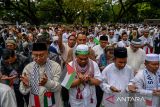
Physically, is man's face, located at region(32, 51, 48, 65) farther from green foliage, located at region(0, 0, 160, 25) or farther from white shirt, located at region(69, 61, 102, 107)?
green foliage, located at region(0, 0, 160, 25)

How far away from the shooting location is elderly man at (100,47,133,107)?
5.38 metres

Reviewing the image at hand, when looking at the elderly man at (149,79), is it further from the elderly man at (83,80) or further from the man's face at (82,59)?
the man's face at (82,59)

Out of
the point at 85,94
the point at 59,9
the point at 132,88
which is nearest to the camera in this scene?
the point at 132,88

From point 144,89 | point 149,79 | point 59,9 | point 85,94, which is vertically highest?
point 149,79

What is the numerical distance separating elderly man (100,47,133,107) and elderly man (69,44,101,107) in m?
0.19

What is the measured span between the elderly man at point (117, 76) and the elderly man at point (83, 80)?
0.61ft

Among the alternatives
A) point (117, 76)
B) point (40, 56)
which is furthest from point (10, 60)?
point (117, 76)

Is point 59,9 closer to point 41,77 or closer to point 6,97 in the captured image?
point 41,77

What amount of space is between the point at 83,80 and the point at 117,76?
0.54 meters

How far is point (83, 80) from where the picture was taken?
5.38 meters

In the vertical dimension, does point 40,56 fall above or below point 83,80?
above

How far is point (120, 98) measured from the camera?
17.1ft

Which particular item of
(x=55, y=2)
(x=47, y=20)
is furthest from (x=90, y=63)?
(x=47, y=20)

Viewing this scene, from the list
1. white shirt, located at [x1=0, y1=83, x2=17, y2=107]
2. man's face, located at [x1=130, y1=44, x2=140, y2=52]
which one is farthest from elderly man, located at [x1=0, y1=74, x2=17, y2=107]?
man's face, located at [x1=130, y1=44, x2=140, y2=52]
